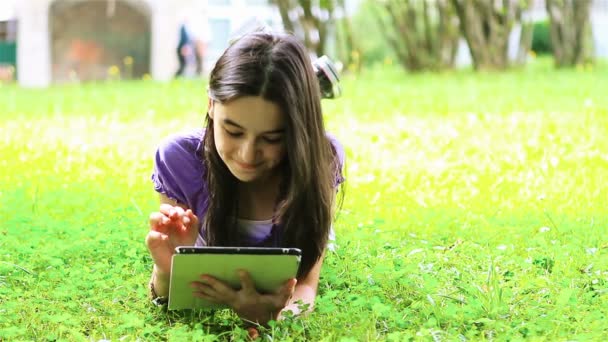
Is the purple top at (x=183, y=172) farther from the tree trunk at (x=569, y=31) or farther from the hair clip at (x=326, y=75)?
the tree trunk at (x=569, y=31)

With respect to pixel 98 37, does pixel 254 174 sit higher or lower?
higher

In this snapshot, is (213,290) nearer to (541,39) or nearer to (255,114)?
(255,114)

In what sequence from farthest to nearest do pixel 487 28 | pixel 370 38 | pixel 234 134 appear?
pixel 370 38 → pixel 487 28 → pixel 234 134

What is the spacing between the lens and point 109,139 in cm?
736

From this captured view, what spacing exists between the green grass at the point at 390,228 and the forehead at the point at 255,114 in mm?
589

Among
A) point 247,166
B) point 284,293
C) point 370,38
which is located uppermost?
point 247,166

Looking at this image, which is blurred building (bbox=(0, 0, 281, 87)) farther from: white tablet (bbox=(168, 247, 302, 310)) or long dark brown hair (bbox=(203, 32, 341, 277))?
white tablet (bbox=(168, 247, 302, 310))

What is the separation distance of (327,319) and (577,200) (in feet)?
7.06

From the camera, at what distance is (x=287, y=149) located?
3.28 metres

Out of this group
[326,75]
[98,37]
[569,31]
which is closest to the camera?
[326,75]

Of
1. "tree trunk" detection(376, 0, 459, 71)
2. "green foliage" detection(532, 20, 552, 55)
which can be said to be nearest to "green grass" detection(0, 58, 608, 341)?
"tree trunk" detection(376, 0, 459, 71)

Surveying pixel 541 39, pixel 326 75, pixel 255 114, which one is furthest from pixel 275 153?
pixel 541 39

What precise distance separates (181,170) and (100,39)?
19.0m

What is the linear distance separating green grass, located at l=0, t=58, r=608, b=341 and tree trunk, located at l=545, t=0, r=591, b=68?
692 centimetres
